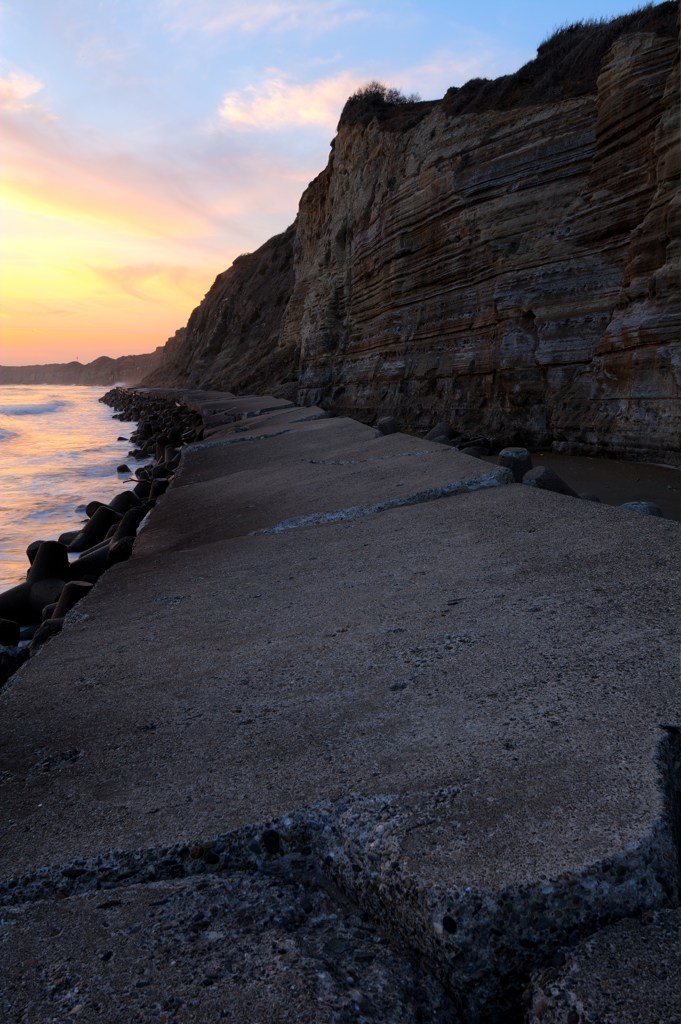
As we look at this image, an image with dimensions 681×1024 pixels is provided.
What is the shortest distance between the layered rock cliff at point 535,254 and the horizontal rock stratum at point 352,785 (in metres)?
4.31

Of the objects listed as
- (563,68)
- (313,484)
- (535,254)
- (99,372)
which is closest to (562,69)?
(563,68)

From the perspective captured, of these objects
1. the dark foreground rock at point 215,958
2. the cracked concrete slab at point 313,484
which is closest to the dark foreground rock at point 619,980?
the dark foreground rock at point 215,958

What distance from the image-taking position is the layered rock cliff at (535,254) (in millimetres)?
5918

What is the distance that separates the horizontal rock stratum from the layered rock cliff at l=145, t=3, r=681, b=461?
431 cm

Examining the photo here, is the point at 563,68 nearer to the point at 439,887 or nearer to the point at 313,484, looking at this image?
the point at 313,484

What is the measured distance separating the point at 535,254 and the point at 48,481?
28.5ft

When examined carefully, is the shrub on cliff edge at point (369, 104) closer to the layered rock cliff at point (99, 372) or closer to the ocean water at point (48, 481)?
Result: the ocean water at point (48, 481)

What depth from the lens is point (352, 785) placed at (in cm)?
120

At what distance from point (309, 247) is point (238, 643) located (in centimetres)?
1835

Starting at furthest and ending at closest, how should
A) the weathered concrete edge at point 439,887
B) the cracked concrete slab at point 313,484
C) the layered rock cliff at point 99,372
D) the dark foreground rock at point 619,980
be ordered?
1. the layered rock cliff at point 99,372
2. the cracked concrete slab at point 313,484
3. the weathered concrete edge at point 439,887
4. the dark foreground rock at point 619,980

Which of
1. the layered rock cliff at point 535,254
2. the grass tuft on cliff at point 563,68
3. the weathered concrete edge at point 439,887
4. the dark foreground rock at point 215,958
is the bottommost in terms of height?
the dark foreground rock at point 215,958

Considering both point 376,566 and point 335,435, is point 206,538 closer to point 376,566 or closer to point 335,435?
point 376,566

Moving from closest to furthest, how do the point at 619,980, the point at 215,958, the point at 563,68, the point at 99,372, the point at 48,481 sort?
the point at 619,980
the point at 215,958
the point at 563,68
the point at 48,481
the point at 99,372

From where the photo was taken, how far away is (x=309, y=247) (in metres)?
18.6
